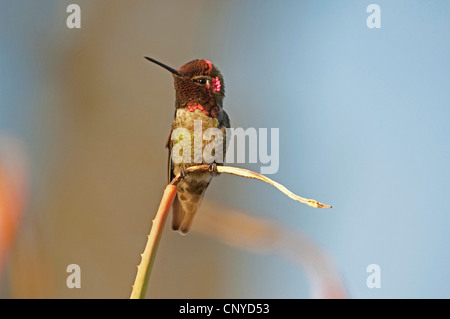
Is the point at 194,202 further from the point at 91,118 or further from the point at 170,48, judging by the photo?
the point at 170,48

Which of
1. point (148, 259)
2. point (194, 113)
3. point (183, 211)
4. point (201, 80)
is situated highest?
point (201, 80)

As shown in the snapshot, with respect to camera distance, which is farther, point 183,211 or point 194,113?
point 183,211

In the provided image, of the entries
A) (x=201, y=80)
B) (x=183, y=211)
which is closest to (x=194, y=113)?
(x=201, y=80)

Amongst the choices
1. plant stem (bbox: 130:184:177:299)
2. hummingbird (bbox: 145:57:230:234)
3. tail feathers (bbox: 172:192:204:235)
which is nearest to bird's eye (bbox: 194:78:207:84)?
hummingbird (bbox: 145:57:230:234)

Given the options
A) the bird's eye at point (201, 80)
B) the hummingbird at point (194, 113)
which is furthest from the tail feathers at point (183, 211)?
the bird's eye at point (201, 80)

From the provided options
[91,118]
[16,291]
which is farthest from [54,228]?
[16,291]

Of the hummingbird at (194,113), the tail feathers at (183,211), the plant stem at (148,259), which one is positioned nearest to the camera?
the plant stem at (148,259)

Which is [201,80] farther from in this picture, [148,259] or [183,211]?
[148,259]

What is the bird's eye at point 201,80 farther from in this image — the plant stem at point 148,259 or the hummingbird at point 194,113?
the plant stem at point 148,259
